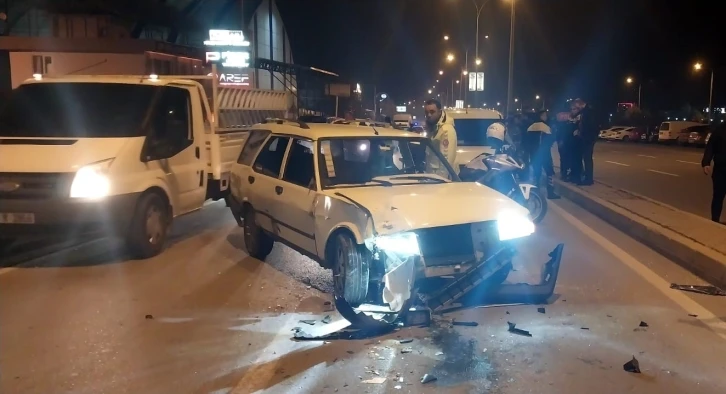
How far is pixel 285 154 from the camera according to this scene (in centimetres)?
817

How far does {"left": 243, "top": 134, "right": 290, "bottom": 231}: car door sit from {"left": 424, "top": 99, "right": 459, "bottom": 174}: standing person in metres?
2.61

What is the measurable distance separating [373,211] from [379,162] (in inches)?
73.4

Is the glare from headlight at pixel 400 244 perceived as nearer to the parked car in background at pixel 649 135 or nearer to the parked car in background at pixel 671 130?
the parked car in background at pixel 671 130

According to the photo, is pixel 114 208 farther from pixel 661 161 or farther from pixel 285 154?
pixel 661 161

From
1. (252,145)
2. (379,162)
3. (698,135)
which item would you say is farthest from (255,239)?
(698,135)

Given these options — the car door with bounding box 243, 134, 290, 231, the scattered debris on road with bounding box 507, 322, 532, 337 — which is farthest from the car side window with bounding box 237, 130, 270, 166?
the scattered debris on road with bounding box 507, 322, 532, 337

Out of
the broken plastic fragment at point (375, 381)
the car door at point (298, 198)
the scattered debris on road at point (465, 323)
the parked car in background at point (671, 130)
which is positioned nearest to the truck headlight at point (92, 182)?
the car door at point (298, 198)

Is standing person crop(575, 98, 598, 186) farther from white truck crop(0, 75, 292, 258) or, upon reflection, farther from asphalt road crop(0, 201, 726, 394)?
white truck crop(0, 75, 292, 258)

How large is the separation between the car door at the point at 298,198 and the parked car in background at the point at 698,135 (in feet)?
135

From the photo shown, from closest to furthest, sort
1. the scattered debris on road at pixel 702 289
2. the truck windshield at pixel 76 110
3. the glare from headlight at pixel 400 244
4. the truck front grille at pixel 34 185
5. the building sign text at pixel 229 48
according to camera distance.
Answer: the glare from headlight at pixel 400 244 → the scattered debris on road at pixel 702 289 → the truck front grille at pixel 34 185 → the truck windshield at pixel 76 110 → the building sign text at pixel 229 48

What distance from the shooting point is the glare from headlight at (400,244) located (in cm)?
609

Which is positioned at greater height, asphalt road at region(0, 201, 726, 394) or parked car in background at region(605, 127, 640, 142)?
asphalt road at region(0, 201, 726, 394)

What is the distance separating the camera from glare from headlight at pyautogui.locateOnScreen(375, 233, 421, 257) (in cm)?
609

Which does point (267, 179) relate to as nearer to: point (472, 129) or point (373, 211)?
point (373, 211)
